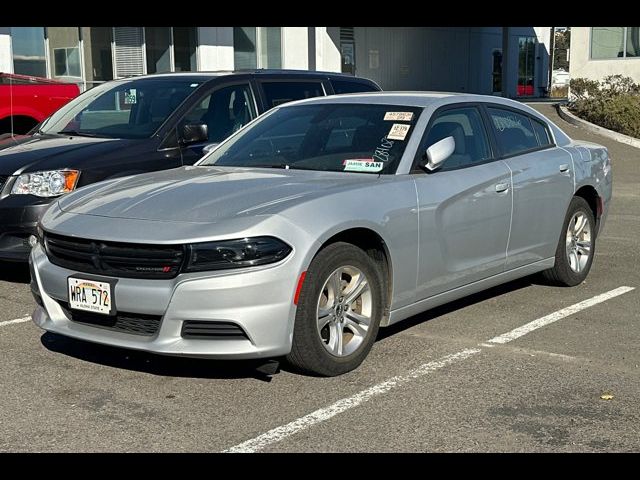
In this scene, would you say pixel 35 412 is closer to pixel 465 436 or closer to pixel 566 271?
pixel 465 436

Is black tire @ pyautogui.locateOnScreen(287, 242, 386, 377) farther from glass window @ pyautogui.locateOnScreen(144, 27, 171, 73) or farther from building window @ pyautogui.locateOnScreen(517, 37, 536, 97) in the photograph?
building window @ pyautogui.locateOnScreen(517, 37, 536, 97)

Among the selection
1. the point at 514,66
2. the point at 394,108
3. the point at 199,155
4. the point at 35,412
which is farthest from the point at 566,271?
the point at 514,66

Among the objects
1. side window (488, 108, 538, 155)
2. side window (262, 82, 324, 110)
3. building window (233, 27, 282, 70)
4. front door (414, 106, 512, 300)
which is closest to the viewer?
front door (414, 106, 512, 300)

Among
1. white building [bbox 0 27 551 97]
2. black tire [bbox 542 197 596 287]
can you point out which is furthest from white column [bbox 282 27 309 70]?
black tire [bbox 542 197 596 287]

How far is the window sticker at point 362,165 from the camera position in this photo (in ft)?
18.7

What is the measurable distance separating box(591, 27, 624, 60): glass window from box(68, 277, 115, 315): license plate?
26820 millimetres

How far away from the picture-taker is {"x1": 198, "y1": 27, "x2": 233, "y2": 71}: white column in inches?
992

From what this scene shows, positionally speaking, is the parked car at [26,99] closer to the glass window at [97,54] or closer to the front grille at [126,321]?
the front grille at [126,321]

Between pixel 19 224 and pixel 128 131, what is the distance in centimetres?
144

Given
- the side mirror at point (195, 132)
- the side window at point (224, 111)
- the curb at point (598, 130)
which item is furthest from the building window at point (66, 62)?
the side mirror at point (195, 132)

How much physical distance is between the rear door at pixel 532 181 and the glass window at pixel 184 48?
1834cm

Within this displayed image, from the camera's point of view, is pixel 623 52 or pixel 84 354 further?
pixel 623 52

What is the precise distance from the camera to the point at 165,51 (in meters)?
24.3
